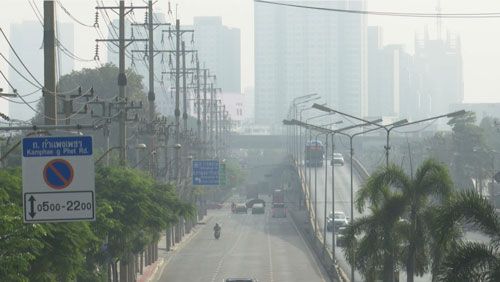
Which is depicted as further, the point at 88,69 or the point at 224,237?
the point at 88,69

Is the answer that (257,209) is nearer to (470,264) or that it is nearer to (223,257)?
(223,257)

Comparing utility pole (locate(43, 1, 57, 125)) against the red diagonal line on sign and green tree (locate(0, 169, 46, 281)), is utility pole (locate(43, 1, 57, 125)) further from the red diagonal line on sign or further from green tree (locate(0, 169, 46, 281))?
the red diagonal line on sign

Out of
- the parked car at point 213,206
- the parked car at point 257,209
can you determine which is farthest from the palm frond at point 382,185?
the parked car at point 213,206

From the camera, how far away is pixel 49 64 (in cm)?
3147

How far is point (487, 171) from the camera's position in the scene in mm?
140750

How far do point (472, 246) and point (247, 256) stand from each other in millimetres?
61628

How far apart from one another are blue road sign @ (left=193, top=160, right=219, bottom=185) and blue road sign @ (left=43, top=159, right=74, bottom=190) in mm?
73150

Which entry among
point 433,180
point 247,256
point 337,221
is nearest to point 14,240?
point 433,180

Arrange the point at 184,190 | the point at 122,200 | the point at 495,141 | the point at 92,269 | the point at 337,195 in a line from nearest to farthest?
the point at 92,269, the point at 122,200, the point at 184,190, the point at 337,195, the point at 495,141

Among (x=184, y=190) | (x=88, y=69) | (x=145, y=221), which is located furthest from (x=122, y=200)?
(x=88, y=69)

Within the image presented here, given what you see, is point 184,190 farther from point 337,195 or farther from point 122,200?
point 122,200

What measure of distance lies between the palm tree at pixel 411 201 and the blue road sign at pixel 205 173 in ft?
182

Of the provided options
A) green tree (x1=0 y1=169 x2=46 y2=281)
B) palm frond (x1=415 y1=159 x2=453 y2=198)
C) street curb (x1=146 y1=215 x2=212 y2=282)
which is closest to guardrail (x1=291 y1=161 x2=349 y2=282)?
street curb (x1=146 y1=215 x2=212 y2=282)

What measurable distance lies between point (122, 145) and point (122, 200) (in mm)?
2777
